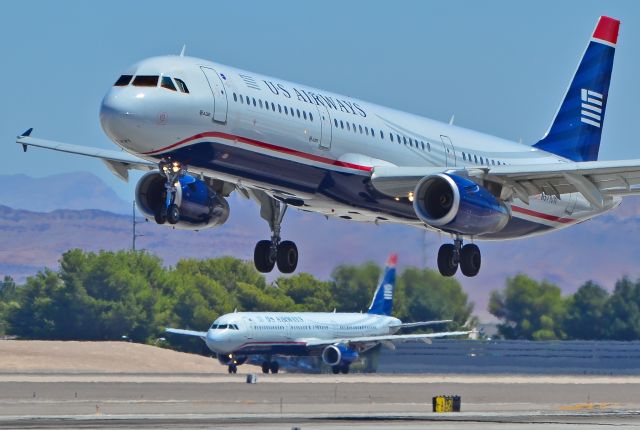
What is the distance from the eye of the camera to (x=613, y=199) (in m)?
60.0

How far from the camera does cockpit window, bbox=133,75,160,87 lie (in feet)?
151

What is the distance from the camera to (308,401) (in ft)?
251

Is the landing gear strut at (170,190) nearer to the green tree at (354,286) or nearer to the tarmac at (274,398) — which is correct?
the tarmac at (274,398)

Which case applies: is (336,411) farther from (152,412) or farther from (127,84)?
(127,84)

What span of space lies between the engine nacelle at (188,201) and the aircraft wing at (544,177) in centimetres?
567

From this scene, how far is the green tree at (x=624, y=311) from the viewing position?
380ft

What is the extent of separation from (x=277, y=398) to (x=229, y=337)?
34.1 metres

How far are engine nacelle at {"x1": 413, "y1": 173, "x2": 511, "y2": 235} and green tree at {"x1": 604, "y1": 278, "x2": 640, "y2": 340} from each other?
65.8 meters

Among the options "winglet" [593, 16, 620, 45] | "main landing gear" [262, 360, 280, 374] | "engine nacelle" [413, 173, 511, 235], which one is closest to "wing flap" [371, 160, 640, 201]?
"engine nacelle" [413, 173, 511, 235]

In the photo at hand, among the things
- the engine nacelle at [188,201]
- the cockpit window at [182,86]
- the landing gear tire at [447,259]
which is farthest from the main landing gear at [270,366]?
the cockpit window at [182,86]

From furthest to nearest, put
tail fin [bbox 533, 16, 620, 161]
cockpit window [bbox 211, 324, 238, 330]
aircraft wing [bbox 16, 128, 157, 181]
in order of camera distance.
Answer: cockpit window [bbox 211, 324, 238, 330], tail fin [bbox 533, 16, 620, 161], aircraft wing [bbox 16, 128, 157, 181]

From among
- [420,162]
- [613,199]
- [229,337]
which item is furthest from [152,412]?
[229,337]

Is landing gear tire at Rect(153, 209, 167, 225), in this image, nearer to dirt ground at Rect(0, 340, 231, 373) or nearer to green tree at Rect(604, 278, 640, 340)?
dirt ground at Rect(0, 340, 231, 373)

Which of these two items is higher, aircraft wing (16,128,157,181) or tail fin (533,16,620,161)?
tail fin (533,16,620,161)
